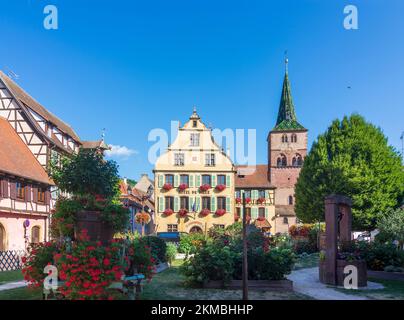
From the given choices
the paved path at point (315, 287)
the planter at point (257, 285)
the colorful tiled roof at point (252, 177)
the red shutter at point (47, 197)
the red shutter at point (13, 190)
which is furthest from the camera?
the colorful tiled roof at point (252, 177)

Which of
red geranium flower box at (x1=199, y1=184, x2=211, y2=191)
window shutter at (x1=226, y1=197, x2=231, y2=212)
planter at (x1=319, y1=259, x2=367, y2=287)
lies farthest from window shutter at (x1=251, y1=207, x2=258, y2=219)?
planter at (x1=319, y1=259, x2=367, y2=287)

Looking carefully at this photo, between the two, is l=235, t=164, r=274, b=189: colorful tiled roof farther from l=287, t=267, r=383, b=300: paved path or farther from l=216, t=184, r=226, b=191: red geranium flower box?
l=287, t=267, r=383, b=300: paved path

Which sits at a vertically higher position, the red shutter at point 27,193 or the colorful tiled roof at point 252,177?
the colorful tiled roof at point 252,177

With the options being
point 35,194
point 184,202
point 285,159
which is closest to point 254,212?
point 184,202

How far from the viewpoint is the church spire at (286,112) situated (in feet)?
165

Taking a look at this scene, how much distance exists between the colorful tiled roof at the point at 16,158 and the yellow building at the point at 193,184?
41.1 ft

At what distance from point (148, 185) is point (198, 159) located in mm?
24941

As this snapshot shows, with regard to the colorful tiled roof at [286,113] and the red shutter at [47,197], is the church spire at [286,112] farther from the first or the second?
the red shutter at [47,197]

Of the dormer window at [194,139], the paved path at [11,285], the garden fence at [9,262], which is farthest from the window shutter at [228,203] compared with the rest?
the paved path at [11,285]

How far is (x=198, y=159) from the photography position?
37.2m

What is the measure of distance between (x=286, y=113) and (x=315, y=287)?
44.0 m

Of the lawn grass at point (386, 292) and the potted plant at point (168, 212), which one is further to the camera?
the potted plant at point (168, 212)

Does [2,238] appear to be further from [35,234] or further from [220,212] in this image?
[220,212]

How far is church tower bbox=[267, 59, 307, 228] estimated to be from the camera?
46.2m
